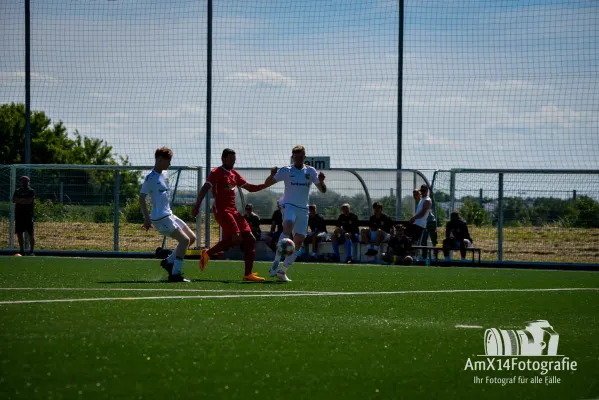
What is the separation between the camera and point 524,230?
2155cm

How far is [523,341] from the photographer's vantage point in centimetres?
705

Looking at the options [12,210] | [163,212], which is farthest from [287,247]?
[12,210]

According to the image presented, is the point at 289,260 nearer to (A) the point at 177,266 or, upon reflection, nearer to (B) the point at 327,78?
(A) the point at 177,266

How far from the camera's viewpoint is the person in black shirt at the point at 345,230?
21.2m

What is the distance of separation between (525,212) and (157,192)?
11148 millimetres

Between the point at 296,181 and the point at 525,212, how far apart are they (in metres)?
9.06

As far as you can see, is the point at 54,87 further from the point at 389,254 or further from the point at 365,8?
the point at 389,254

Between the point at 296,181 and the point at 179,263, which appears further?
the point at 296,181

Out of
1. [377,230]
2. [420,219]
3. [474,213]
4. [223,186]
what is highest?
[223,186]

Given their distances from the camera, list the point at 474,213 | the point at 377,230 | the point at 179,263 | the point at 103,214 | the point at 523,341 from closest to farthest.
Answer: the point at 523,341 → the point at 179,263 → the point at 377,230 → the point at 474,213 → the point at 103,214

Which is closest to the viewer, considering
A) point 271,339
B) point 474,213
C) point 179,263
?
point 271,339

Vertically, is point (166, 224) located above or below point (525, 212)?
below

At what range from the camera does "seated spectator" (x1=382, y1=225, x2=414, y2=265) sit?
20.5 meters

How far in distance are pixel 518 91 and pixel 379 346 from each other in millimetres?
15091
